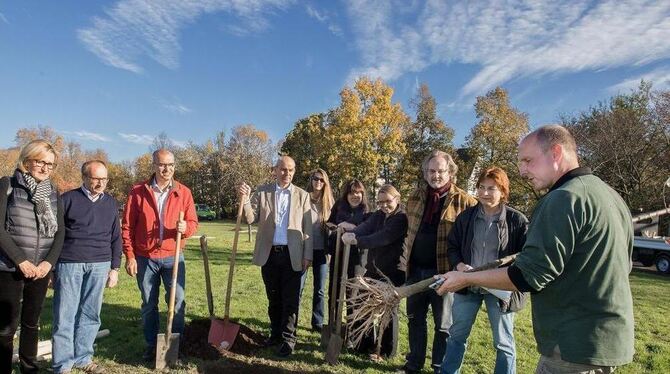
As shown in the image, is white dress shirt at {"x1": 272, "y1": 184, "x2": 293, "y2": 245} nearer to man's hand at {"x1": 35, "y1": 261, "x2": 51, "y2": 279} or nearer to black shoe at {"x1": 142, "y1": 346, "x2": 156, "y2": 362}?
black shoe at {"x1": 142, "y1": 346, "x2": 156, "y2": 362}

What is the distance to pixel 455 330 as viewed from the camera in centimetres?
419

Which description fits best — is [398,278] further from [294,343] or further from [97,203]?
[97,203]

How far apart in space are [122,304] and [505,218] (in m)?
6.69

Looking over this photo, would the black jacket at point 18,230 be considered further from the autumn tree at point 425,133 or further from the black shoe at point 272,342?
the autumn tree at point 425,133


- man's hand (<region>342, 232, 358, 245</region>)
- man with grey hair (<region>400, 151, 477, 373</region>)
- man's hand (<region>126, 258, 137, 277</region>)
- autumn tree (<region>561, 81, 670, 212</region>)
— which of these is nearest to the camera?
man with grey hair (<region>400, 151, 477, 373</region>)

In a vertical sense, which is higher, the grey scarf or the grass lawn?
the grey scarf

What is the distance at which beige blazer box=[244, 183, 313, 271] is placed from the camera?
18.3 feet

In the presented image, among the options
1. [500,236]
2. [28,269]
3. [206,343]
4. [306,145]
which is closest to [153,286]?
[206,343]

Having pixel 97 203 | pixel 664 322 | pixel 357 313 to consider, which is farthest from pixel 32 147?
pixel 664 322

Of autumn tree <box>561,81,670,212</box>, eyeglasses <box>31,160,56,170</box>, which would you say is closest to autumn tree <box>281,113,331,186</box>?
autumn tree <box>561,81,670,212</box>

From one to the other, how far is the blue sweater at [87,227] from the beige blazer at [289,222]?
1.62m

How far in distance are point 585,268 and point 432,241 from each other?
8.09 feet

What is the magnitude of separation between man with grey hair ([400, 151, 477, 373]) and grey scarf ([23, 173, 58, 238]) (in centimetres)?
351

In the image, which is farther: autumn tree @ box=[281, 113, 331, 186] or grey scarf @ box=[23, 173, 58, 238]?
autumn tree @ box=[281, 113, 331, 186]
